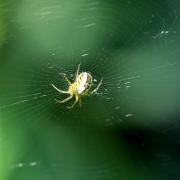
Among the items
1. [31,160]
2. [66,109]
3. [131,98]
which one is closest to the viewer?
[31,160]

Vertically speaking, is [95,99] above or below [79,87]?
below

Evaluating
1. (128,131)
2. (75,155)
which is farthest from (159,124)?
(75,155)

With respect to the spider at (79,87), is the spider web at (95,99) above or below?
below

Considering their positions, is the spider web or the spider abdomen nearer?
the spider web

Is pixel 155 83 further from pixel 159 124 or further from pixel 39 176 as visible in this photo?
pixel 39 176

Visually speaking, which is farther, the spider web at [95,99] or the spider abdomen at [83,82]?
the spider abdomen at [83,82]

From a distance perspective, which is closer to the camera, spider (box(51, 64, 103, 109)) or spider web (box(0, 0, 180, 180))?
spider web (box(0, 0, 180, 180))

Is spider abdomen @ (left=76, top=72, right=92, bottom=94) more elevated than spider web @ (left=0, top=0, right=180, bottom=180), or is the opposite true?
spider abdomen @ (left=76, top=72, right=92, bottom=94)

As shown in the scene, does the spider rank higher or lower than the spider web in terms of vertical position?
higher
